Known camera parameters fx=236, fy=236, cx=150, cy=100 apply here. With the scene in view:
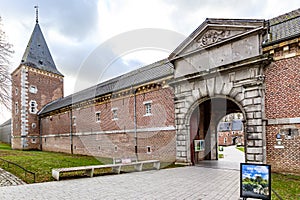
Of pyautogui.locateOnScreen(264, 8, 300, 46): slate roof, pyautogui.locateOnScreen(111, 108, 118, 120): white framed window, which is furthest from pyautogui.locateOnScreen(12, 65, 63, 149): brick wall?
pyautogui.locateOnScreen(264, 8, 300, 46): slate roof

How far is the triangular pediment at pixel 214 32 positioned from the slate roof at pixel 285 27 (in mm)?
899

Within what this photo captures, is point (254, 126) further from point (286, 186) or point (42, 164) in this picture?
point (42, 164)

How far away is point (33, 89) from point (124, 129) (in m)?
19.0

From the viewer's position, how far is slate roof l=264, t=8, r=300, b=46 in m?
9.23

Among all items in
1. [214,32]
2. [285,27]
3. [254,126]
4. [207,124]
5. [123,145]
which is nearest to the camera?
[254,126]

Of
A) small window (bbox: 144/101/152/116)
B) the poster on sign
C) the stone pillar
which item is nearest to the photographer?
the poster on sign

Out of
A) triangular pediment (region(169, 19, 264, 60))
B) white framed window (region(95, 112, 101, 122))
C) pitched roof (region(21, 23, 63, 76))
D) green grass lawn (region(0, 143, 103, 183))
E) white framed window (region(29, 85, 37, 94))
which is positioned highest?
pitched roof (region(21, 23, 63, 76))

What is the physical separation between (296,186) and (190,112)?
5945 millimetres

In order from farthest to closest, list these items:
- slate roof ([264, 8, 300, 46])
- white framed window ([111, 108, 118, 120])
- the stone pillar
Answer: white framed window ([111, 108, 118, 120]), the stone pillar, slate roof ([264, 8, 300, 46])

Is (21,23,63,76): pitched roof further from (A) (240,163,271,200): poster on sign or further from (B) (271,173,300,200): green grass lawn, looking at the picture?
(A) (240,163,271,200): poster on sign

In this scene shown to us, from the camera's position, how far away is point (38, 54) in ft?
105

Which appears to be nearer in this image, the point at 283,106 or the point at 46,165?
the point at 283,106

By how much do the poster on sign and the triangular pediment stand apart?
6698 millimetres

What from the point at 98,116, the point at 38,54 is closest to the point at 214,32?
the point at 98,116
